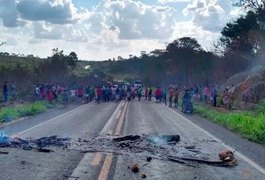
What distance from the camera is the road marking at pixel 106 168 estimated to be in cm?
842

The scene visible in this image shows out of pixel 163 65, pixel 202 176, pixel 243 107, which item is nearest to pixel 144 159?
pixel 202 176

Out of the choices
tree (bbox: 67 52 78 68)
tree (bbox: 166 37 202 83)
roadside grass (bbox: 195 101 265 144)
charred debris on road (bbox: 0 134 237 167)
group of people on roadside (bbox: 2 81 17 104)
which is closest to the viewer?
charred debris on road (bbox: 0 134 237 167)

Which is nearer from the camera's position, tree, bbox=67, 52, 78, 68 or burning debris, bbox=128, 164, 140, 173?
burning debris, bbox=128, 164, 140, 173

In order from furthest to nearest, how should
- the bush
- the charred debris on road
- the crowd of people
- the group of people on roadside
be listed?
the crowd of people, the group of people on roadside, the bush, the charred debris on road

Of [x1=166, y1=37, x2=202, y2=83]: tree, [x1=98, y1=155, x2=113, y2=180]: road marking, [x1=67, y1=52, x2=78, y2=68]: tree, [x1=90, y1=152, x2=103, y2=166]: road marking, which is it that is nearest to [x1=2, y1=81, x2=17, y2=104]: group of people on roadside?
[x1=90, y1=152, x2=103, y2=166]: road marking

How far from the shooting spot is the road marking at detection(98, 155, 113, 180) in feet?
27.6

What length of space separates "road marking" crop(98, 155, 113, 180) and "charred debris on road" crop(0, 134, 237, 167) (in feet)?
2.66

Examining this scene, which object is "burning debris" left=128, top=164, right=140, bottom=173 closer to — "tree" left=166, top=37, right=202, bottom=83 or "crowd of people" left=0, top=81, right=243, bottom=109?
"crowd of people" left=0, top=81, right=243, bottom=109

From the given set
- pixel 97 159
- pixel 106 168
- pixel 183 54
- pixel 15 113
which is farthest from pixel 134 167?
pixel 183 54

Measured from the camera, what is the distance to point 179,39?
86.9 metres

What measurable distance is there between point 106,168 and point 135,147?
3.19 meters

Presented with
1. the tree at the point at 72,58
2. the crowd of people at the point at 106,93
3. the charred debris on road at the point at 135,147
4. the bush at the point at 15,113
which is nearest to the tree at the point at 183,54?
the tree at the point at 72,58

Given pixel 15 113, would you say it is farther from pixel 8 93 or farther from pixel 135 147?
pixel 135 147

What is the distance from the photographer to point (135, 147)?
12.4 m
